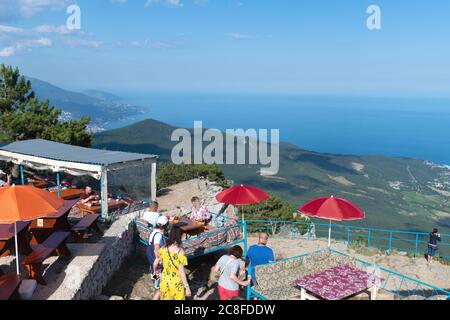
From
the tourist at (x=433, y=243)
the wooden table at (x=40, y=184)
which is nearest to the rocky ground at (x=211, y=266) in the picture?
the tourist at (x=433, y=243)

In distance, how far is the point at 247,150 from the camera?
371 feet

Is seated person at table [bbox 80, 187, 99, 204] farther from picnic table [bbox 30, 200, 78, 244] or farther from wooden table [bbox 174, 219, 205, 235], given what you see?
picnic table [bbox 30, 200, 78, 244]

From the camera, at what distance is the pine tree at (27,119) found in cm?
1975

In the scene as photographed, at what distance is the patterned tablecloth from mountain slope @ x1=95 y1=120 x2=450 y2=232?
82.5m

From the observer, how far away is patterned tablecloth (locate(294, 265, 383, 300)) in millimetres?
5340

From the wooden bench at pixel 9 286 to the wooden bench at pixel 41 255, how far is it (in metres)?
0.39

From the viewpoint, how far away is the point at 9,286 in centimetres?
491

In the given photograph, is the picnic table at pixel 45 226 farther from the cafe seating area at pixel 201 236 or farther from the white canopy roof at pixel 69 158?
the white canopy roof at pixel 69 158

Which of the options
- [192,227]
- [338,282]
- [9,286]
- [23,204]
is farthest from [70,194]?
[338,282]

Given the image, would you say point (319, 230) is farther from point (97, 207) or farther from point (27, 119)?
point (27, 119)

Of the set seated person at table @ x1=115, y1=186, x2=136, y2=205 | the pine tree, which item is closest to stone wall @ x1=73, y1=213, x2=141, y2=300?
seated person at table @ x1=115, y1=186, x2=136, y2=205

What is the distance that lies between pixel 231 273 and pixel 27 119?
60.7 feet
